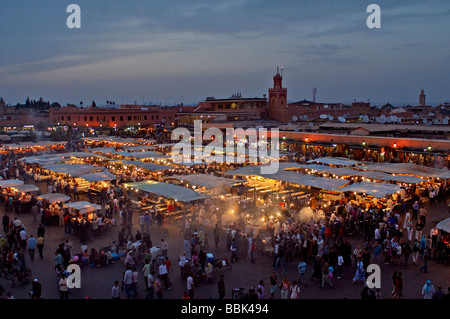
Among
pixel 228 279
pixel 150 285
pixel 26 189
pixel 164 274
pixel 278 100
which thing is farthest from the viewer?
pixel 278 100

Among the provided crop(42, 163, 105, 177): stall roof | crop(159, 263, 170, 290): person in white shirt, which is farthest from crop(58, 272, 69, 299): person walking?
crop(42, 163, 105, 177): stall roof

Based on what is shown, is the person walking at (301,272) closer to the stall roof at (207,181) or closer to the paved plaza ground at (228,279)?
the paved plaza ground at (228,279)

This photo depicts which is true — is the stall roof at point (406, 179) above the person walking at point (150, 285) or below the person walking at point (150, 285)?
above

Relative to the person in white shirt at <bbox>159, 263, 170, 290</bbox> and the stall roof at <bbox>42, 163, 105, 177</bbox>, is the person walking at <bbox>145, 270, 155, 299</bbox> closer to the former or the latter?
the person in white shirt at <bbox>159, 263, 170, 290</bbox>

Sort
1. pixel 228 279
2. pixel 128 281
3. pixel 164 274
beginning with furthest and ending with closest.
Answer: pixel 228 279, pixel 164 274, pixel 128 281

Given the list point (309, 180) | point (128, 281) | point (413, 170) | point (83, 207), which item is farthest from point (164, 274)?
point (413, 170)

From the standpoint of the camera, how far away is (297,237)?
1195 cm

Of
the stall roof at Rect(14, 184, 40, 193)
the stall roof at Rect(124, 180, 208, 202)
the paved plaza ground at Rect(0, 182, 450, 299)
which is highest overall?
the stall roof at Rect(124, 180, 208, 202)

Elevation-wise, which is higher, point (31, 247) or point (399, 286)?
point (31, 247)

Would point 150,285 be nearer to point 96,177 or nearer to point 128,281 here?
point 128,281

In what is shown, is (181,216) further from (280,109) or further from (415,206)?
(280,109)

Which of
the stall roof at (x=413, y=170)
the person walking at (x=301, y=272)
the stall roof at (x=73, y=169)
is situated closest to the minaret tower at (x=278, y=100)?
the stall roof at (x=413, y=170)

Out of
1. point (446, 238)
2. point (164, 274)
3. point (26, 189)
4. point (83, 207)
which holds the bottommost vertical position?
point (164, 274)

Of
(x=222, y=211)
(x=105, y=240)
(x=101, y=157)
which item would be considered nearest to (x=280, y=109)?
(x=101, y=157)
